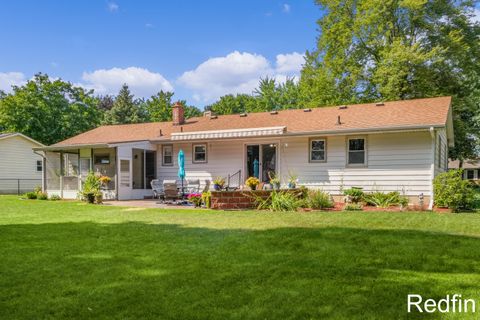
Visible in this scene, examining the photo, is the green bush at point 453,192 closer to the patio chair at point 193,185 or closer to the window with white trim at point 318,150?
the window with white trim at point 318,150

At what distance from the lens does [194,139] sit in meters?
18.1

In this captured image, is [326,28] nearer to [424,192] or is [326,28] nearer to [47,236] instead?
[424,192]

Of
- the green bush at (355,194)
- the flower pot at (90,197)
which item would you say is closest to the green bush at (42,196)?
the flower pot at (90,197)

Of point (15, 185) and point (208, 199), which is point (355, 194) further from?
point (15, 185)

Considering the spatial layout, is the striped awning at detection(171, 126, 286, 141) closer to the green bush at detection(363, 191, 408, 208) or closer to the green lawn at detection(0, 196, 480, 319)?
the green bush at detection(363, 191, 408, 208)

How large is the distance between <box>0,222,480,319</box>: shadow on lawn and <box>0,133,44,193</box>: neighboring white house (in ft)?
76.9

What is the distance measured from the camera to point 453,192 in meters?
12.6

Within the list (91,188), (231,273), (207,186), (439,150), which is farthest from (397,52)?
(231,273)

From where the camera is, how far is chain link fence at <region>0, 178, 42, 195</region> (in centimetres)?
2712

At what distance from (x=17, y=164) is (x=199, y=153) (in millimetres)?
17798

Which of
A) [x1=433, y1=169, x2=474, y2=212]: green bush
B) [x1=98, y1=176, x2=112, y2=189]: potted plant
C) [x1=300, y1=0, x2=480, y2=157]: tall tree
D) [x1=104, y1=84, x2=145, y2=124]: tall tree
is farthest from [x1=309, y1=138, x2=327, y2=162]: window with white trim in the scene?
[x1=104, y1=84, x2=145, y2=124]: tall tree

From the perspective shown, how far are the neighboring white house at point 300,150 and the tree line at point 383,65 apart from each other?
530 cm

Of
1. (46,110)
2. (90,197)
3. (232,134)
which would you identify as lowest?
(90,197)

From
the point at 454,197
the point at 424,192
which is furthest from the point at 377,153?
the point at 454,197
